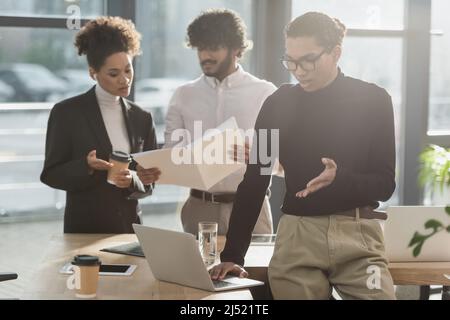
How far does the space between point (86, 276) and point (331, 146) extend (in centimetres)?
92

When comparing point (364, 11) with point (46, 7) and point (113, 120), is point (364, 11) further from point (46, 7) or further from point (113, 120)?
point (113, 120)

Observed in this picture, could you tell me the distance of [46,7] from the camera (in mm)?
5031

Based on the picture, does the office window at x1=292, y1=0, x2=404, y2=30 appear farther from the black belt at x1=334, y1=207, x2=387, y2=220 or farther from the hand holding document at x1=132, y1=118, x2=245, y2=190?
the black belt at x1=334, y1=207, x2=387, y2=220

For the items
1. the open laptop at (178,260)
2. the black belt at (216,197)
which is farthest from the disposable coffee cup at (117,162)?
the open laptop at (178,260)

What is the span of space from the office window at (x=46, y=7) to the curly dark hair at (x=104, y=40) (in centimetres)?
136

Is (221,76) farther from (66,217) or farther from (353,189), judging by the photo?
(353,189)

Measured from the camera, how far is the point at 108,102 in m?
3.73

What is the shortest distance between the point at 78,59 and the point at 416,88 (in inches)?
95.7

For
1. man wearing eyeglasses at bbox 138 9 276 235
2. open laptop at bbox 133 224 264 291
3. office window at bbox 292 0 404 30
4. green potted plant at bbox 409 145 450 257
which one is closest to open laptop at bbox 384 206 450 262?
open laptop at bbox 133 224 264 291

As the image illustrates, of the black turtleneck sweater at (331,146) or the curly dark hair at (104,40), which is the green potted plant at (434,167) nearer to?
the curly dark hair at (104,40)

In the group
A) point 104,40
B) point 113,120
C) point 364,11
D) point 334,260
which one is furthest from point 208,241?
point 364,11

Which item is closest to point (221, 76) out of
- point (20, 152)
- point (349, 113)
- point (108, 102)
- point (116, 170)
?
point (108, 102)

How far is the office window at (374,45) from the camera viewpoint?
5.77 m

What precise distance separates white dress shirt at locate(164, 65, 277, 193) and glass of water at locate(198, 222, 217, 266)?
2.37 ft
